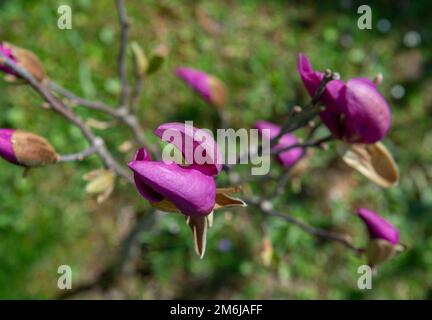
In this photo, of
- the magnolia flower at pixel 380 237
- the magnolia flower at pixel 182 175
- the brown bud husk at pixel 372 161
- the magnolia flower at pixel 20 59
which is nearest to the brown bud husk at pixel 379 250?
the magnolia flower at pixel 380 237

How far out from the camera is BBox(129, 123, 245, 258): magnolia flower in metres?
0.69

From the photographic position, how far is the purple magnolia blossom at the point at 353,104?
0.79m

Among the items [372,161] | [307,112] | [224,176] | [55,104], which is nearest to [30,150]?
[55,104]

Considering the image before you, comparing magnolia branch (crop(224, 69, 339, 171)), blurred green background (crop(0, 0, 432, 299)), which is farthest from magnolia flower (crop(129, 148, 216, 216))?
blurred green background (crop(0, 0, 432, 299))

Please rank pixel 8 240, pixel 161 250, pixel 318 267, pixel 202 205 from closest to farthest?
pixel 202 205, pixel 8 240, pixel 161 250, pixel 318 267

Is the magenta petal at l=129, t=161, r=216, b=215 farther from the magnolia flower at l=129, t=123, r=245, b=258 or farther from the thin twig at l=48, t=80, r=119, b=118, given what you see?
the thin twig at l=48, t=80, r=119, b=118

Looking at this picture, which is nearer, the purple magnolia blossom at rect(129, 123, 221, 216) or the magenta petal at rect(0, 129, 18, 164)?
the purple magnolia blossom at rect(129, 123, 221, 216)

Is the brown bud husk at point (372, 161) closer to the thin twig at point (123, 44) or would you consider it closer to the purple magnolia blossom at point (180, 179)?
the purple magnolia blossom at point (180, 179)

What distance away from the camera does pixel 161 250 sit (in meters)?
1.98

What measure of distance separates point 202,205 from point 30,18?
5.28ft

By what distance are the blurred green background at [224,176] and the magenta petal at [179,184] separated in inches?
42.1

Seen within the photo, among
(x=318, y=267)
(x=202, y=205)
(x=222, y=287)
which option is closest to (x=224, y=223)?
(x=222, y=287)

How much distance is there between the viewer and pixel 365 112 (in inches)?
31.4
